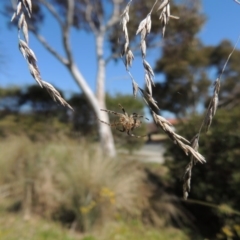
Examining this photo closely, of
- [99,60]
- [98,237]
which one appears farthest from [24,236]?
[99,60]

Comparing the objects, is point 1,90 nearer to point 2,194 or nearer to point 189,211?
point 2,194

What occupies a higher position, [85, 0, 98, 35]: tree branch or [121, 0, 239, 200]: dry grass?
[85, 0, 98, 35]: tree branch

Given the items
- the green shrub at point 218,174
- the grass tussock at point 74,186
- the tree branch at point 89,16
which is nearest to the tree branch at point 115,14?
the tree branch at point 89,16

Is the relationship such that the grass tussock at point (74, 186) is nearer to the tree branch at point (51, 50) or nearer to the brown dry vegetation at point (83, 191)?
the brown dry vegetation at point (83, 191)

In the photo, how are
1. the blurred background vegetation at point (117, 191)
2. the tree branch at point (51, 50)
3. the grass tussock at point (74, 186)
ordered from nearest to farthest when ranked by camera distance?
1. the blurred background vegetation at point (117, 191)
2. the grass tussock at point (74, 186)
3. the tree branch at point (51, 50)

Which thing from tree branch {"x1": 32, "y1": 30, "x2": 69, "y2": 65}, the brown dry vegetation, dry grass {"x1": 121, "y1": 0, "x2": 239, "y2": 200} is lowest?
the brown dry vegetation

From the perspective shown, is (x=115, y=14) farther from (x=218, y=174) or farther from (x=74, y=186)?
(x=218, y=174)

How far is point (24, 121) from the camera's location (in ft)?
40.3

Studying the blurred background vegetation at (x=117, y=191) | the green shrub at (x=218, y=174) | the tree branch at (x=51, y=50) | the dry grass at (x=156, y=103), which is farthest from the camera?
the tree branch at (x=51, y=50)

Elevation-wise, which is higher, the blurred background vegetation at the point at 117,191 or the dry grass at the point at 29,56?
the dry grass at the point at 29,56

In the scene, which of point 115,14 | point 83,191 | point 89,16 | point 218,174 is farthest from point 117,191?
point 89,16

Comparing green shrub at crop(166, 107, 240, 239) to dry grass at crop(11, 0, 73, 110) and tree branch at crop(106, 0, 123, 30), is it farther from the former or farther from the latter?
tree branch at crop(106, 0, 123, 30)

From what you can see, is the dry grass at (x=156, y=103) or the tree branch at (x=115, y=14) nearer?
the dry grass at (x=156, y=103)

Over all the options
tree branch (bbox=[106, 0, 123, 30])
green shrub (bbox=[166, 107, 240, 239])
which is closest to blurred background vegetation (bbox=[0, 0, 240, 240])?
green shrub (bbox=[166, 107, 240, 239])
